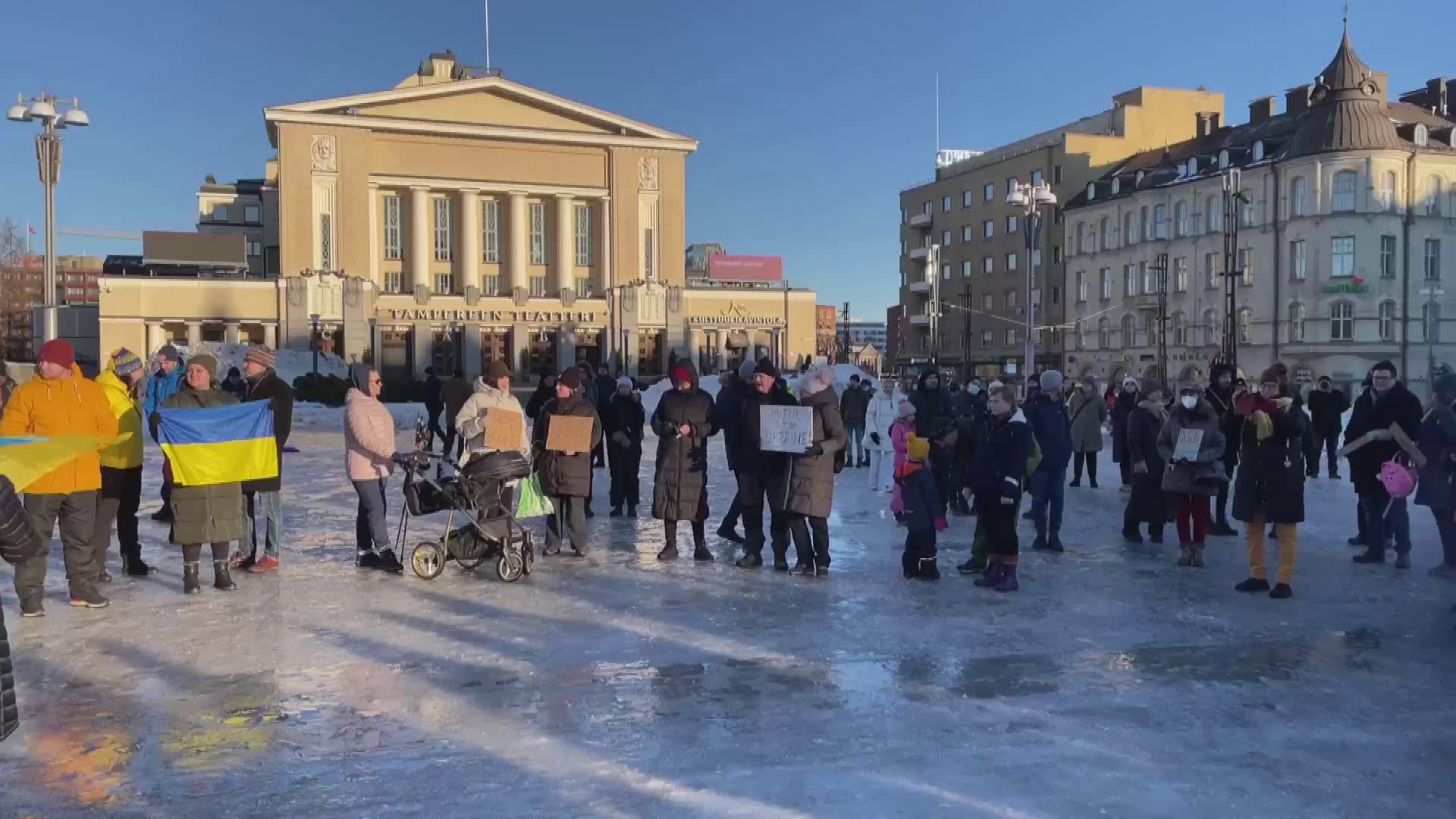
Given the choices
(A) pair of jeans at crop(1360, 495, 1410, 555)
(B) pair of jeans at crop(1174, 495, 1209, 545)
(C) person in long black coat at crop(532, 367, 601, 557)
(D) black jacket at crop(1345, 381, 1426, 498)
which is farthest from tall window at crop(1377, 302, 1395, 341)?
(C) person in long black coat at crop(532, 367, 601, 557)

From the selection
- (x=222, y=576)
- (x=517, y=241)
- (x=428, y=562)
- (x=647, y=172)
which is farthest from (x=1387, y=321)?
(x=222, y=576)

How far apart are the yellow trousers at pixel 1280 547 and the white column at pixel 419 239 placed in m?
54.9

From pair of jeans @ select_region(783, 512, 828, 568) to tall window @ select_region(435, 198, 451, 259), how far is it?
54893 millimetres

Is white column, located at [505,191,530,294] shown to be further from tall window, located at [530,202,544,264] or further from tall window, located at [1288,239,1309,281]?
tall window, located at [1288,239,1309,281]

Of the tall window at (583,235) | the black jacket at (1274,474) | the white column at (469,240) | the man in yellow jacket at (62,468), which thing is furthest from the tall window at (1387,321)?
the man in yellow jacket at (62,468)

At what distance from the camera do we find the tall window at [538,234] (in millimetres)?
62531

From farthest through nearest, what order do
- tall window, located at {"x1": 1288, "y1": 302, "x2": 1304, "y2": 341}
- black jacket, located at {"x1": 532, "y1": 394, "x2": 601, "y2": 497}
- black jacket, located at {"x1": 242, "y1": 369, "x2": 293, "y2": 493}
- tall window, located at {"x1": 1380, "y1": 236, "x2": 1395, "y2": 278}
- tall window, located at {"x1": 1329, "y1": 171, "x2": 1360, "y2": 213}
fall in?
tall window, located at {"x1": 1288, "y1": 302, "x2": 1304, "y2": 341} → tall window, located at {"x1": 1380, "y1": 236, "x2": 1395, "y2": 278} → tall window, located at {"x1": 1329, "y1": 171, "x2": 1360, "y2": 213} → black jacket, located at {"x1": 532, "y1": 394, "x2": 601, "y2": 497} → black jacket, located at {"x1": 242, "y1": 369, "x2": 293, "y2": 493}

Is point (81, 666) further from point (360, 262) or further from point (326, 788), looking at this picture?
point (360, 262)

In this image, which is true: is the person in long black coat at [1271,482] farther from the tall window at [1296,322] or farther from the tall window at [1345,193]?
the tall window at [1345,193]

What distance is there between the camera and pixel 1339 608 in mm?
8141

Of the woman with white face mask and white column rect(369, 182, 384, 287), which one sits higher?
white column rect(369, 182, 384, 287)

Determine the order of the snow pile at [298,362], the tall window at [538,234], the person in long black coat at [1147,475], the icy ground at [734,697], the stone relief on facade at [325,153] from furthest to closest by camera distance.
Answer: the tall window at [538,234], the stone relief on facade at [325,153], the snow pile at [298,362], the person in long black coat at [1147,475], the icy ground at [734,697]

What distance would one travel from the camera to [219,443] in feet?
27.4

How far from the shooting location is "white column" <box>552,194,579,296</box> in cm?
6141
